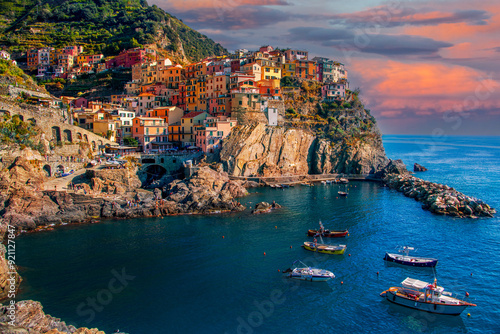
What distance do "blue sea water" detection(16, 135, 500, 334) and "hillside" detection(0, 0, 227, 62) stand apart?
90022 mm

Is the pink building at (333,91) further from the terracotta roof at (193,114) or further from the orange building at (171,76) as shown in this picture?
the orange building at (171,76)

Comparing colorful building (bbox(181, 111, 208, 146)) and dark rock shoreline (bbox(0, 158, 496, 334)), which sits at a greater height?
colorful building (bbox(181, 111, 208, 146))

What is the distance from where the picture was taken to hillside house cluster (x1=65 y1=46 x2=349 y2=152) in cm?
7912

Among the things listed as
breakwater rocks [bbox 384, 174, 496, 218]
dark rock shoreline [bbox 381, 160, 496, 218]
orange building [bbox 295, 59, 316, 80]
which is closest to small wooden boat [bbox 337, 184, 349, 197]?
dark rock shoreline [bbox 381, 160, 496, 218]

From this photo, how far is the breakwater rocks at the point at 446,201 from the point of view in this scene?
5741 centimetres

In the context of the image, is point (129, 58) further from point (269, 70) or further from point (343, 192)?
point (343, 192)

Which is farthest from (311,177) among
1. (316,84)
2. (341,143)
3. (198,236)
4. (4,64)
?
(4,64)

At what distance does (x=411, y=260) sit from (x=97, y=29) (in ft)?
460

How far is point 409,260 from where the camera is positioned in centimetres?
3947

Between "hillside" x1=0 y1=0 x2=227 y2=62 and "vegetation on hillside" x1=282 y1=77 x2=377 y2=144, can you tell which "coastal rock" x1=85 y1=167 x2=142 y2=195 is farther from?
"hillside" x1=0 y1=0 x2=227 y2=62

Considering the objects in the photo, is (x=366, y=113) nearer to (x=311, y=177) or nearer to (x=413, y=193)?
(x=311, y=177)

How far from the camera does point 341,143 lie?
9050 cm

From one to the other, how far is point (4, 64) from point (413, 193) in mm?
88031

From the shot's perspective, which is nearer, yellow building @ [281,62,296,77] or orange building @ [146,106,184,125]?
orange building @ [146,106,184,125]
